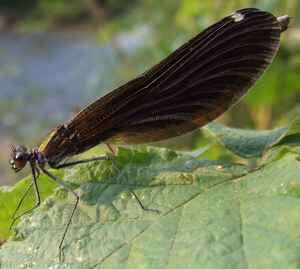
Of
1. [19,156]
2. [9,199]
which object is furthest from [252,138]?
[19,156]

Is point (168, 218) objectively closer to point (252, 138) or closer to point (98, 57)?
point (252, 138)

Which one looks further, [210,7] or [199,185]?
[210,7]

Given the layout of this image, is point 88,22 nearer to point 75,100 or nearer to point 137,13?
point 75,100

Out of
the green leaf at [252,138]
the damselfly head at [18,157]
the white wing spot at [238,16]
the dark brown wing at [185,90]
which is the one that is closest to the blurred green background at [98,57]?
the damselfly head at [18,157]

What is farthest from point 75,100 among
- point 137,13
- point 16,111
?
point 137,13

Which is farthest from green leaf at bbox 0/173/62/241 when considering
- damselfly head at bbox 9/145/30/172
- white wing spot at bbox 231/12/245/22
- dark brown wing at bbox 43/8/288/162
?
white wing spot at bbox 231/12/245/22

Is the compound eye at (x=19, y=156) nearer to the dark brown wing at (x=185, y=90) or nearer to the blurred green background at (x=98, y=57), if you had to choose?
the dark brown wing at (x=185, y=90)
